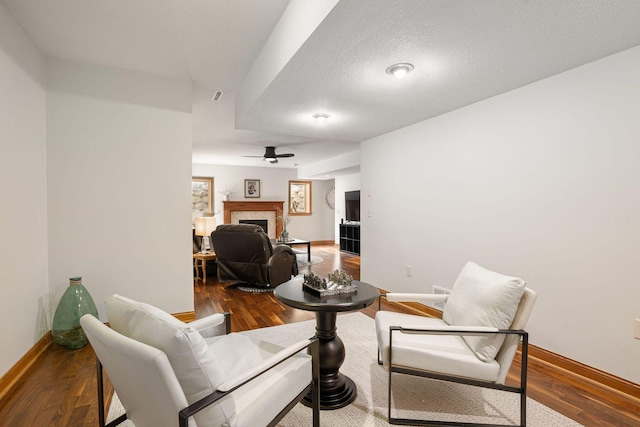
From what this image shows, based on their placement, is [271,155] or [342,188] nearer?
[271,155]

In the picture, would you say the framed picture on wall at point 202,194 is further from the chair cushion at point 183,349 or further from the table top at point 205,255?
the chair cushion at point 183,349

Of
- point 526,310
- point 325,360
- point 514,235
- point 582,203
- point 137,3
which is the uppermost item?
point 137,3

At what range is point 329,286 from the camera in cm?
215

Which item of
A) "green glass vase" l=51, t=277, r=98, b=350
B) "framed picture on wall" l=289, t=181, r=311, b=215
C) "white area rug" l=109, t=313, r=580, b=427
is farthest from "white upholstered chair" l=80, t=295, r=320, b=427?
"framed picture on wall" l=289, t=181, r=311, b=215

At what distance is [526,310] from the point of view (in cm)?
176

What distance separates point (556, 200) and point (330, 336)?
2022 mm

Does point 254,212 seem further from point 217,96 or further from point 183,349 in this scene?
point 183,349

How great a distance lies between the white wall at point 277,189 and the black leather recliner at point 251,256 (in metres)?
4.50

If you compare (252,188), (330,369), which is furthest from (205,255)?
(252,188)

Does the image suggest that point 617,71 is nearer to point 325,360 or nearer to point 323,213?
point 325,360

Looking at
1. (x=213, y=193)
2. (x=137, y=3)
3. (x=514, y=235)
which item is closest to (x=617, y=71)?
(x=514, y=235)

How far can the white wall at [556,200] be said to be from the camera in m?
2.13

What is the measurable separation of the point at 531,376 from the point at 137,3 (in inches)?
149

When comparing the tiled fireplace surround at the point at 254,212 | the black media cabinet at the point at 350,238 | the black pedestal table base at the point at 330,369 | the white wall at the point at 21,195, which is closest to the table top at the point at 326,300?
the black pedestal table base at the point at 330,369
